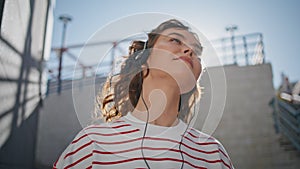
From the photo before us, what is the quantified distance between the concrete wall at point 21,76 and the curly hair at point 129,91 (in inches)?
26.1

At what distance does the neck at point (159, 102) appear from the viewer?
2.31ft

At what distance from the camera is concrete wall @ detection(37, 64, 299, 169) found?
3.54m

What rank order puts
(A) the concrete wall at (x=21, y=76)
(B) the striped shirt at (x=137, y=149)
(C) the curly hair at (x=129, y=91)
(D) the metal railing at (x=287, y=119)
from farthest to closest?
(D) the metal railing at (x=287, y=119) → (A) the concrete wall at (x=21, y=76) → (C) the curly hair at (x=129, y=91) → (B) the striped shirt at (x=137, y=149)

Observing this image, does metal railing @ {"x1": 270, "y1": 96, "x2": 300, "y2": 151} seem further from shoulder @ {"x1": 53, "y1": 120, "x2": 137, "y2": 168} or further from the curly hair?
shoulder @ {"x1": 53, "y1": 120, "x2": 137, "y2": 168}

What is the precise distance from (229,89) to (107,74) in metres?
3.74

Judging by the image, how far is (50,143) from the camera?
162 inches

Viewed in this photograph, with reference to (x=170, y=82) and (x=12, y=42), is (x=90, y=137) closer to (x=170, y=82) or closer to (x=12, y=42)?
(x=170, y=82)

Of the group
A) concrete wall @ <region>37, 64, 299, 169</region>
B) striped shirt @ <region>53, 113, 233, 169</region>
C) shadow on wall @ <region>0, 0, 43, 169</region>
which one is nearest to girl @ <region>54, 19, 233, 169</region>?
striped shirt @ <region>53, 113, 233, 169</region>

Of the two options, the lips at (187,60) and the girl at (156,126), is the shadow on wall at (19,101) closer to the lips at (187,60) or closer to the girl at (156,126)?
the girl at (156,126)

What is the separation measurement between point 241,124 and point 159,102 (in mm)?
3477

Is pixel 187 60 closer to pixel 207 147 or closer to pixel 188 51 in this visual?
pixel 188 51

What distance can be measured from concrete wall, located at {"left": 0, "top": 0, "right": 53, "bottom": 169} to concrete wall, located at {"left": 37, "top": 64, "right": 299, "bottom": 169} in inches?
35.7

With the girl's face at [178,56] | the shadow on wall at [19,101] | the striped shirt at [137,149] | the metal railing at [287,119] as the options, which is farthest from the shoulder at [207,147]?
the metal railing at [287,119]

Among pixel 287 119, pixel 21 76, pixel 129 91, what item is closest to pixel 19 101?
pixel 21 76
